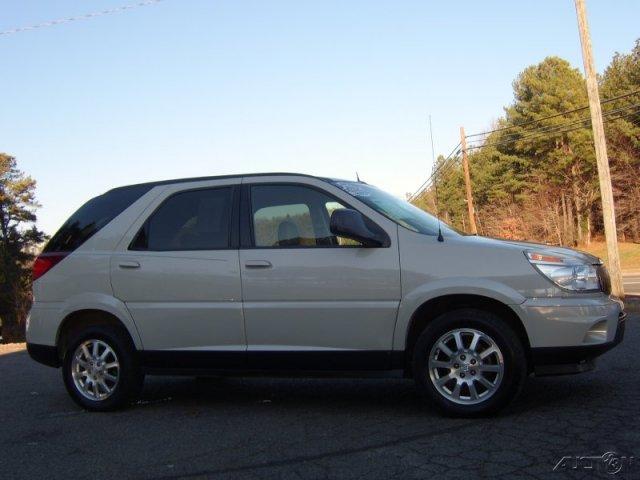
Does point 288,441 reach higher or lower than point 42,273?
lower

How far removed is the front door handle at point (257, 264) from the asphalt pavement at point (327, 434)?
1.22 m

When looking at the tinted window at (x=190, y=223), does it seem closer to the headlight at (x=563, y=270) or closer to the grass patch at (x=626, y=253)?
the headlight at (x=563, y=270)

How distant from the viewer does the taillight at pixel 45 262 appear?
229 inches

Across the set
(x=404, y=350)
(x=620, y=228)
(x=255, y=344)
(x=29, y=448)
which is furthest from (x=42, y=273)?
(x=620, y=228)

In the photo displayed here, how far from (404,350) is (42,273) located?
10.9ft

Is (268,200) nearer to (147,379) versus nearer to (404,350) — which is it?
(404,350)

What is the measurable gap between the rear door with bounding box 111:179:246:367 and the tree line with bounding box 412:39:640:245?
38444 mm

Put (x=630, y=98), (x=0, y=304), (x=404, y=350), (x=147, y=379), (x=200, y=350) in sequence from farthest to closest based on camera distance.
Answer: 1. (x=0, y=304)
2. (x=630, y=98)
3. (x=147, y=379)
4. (x=200, y=350)
5. (x=404, y=350)

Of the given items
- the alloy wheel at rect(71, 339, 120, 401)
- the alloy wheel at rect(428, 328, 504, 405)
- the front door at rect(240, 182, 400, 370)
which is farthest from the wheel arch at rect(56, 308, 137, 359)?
the alloy wheel at rect(428, 328, 504, 405)

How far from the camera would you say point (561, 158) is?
48438 millimetres

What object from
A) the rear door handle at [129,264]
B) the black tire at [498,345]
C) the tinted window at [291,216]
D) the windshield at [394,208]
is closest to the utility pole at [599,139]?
the windshield at [394,208]

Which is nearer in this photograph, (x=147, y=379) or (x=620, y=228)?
(x=147, y=379)

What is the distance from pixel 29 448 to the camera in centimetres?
474

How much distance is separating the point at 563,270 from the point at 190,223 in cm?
302
